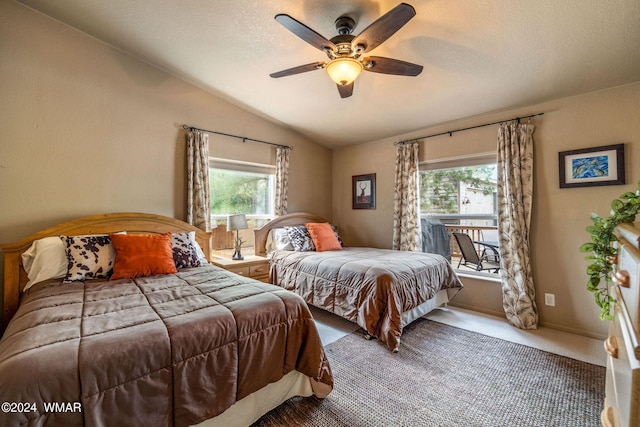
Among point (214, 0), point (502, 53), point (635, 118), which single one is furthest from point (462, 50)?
point (214, 0)

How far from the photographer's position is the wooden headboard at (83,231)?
211cm

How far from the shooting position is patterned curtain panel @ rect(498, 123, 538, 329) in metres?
2.81

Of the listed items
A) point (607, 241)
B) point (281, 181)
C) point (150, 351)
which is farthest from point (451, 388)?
point (281, 181)

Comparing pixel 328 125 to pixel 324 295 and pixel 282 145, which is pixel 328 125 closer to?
pixel 282 145

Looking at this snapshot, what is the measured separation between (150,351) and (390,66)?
2256 millimetres

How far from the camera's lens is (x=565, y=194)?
2.71m

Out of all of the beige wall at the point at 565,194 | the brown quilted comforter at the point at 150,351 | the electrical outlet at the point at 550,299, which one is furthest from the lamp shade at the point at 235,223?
the electrical outlet at the point at 550,299

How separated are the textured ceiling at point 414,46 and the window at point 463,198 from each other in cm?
65

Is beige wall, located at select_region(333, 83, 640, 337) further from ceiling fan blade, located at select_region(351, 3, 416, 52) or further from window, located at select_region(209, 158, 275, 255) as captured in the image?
window, located at select_region(209, 158, 275, 255)

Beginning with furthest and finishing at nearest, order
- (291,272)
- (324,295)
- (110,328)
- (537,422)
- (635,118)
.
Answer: (291,272), (324,295), (635,118), (537,422), (110,328)

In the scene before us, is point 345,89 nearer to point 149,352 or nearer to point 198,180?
point 198,180

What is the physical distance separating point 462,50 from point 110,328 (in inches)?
120

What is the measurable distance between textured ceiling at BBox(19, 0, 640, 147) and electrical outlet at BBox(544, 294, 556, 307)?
2.03 meters

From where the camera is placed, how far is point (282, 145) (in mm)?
4152
